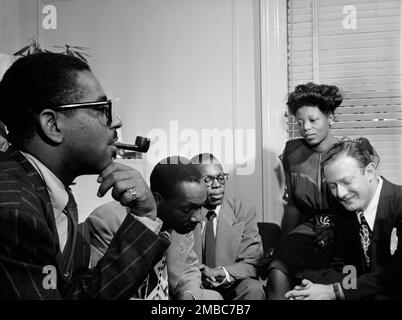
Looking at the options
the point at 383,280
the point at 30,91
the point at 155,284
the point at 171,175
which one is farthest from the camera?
Answer: the point at 171,175

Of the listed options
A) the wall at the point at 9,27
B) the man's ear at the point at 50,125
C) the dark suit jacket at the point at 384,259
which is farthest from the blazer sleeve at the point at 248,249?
the wall at the point at 9,27

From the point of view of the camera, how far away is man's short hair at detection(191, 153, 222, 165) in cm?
130

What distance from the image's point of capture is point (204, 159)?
1328mm

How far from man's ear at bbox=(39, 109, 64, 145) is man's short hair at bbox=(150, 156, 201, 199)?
50 cm

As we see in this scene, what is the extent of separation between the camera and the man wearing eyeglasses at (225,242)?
49.6 inches

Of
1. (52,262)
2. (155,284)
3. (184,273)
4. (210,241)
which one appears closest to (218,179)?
(210,241)

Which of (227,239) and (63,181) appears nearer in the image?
(63,181)

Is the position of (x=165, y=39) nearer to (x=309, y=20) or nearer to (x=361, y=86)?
(x=309, y=20)

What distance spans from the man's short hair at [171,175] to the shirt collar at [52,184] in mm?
484

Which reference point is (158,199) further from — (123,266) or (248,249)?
(123,266)

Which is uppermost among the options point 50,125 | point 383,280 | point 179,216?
point 50,125

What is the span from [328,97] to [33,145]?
100cm

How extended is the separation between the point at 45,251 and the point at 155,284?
314mm

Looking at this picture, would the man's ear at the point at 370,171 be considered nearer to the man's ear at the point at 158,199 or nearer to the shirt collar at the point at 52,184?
the man's ear at the point at 158,199
